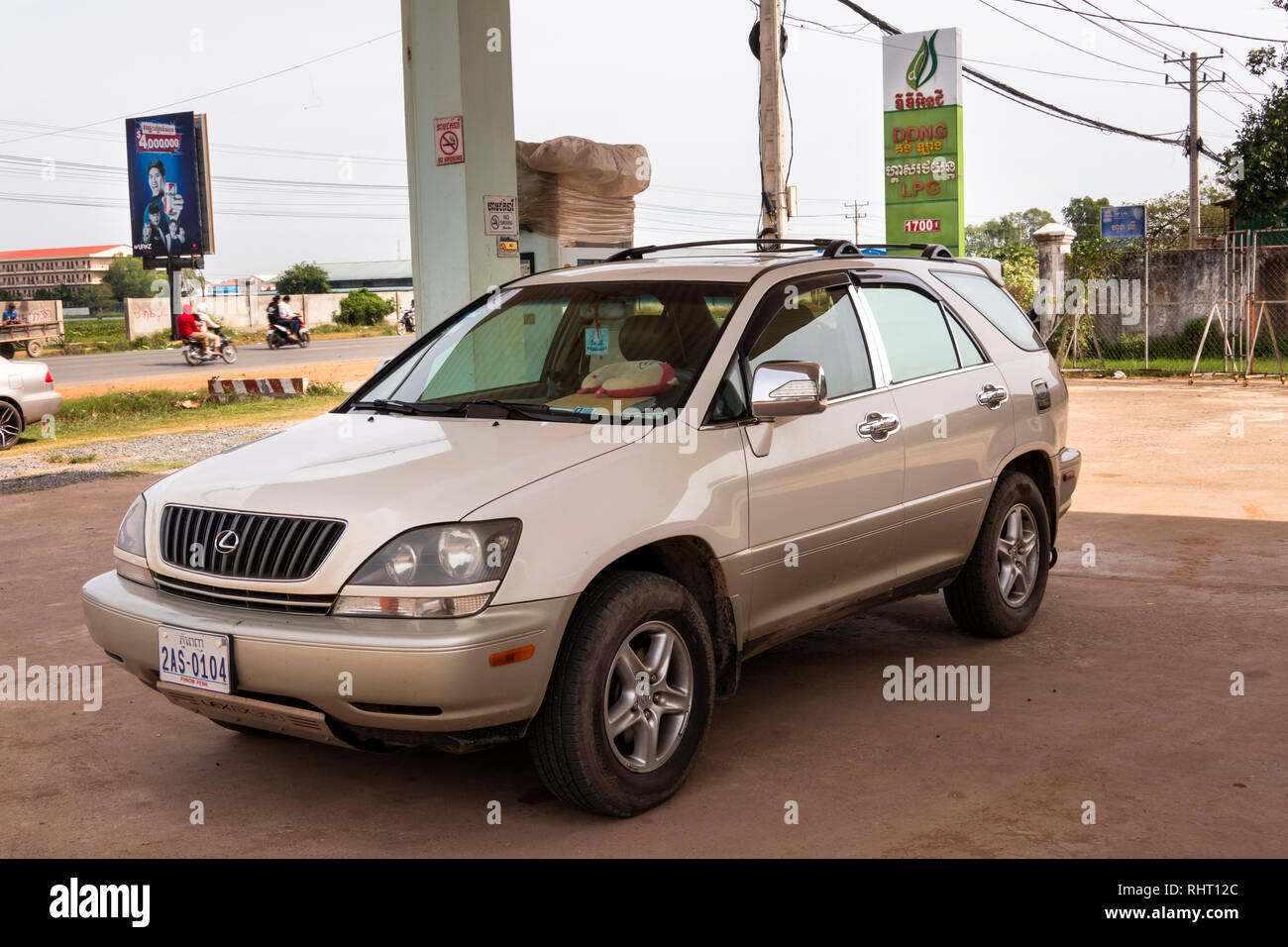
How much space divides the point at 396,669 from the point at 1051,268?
66.5 feet

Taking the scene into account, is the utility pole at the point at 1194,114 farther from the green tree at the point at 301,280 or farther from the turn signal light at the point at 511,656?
the green tree at the point at 301,280

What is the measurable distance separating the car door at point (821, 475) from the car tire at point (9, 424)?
12.7 m

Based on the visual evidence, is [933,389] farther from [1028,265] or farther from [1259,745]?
[1028,265]

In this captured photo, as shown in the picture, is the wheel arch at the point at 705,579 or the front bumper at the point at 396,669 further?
the wheel arch at the point at 705,579

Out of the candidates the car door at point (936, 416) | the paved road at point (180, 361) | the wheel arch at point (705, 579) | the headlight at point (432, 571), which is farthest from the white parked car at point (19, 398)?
the headlight at point (432, 571)

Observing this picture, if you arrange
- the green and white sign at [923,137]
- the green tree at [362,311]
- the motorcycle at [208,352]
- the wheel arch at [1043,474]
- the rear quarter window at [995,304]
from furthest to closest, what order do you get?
the green tree at [362,311]
the motorcycle at [208,352]
the green and white sign at [923,137]
the wheel arch at [1043,474]
the rear quarter window at [995,304]

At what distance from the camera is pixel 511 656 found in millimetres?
3615

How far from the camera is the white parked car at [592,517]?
3.65 metres

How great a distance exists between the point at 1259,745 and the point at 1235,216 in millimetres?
27037

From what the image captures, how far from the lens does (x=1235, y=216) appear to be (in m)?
28.4

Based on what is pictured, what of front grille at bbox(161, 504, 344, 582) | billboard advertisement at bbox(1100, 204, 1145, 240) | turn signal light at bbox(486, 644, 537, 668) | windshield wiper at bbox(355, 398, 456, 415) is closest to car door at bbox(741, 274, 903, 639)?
turn signal light at bbox(486, 644, 537, 668)

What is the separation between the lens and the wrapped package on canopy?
10109mm

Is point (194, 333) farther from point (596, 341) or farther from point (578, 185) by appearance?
point (596, 341)
